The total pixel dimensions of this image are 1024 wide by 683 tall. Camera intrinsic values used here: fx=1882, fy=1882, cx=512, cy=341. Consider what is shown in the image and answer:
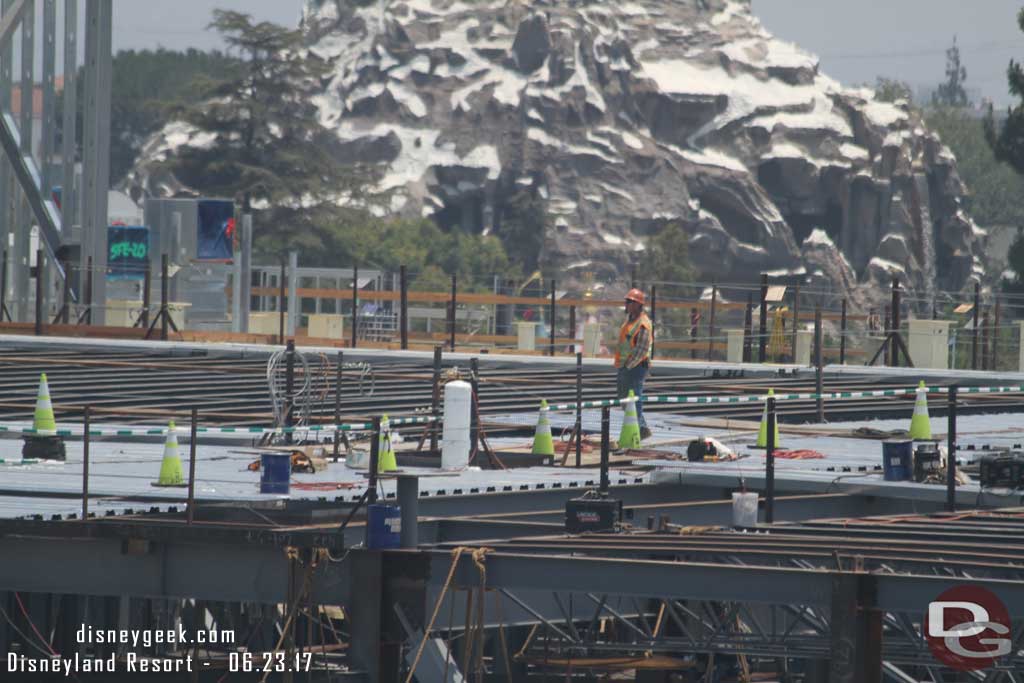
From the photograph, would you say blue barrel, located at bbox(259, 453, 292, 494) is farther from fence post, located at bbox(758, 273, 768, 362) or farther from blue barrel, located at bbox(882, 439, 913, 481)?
fence post, located at bbox(758, 273, 768, 362)

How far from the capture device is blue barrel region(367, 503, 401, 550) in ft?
46.7

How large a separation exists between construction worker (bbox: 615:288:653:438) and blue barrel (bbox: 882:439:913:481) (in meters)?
3.84

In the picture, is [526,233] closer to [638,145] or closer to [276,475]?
[638,145]

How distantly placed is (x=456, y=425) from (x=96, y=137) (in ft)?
78.8

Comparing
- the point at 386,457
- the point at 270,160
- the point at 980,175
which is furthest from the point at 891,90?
the point at 386,457

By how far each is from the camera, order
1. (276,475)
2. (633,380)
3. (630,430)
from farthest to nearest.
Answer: (633,380)
(630,430)
(276,475)

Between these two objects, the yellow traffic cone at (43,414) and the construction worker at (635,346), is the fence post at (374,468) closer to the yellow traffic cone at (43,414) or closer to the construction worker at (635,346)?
the yellow traffic cone at (43,414)

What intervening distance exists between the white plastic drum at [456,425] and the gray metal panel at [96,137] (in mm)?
22700

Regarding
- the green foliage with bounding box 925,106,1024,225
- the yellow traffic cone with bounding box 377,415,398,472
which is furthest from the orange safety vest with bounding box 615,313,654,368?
the green foliage with bounding box 925,106,1024,225

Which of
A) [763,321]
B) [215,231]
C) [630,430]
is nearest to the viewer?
[630,430]

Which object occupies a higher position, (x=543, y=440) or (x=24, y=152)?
(x=24, y=152)

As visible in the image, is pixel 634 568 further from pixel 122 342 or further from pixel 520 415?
pixel 122 342

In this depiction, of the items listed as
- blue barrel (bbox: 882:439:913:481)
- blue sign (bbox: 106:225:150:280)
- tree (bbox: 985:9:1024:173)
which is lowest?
blue barrel (bbox: 882:439:913:481)

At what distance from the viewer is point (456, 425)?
2036 cm
